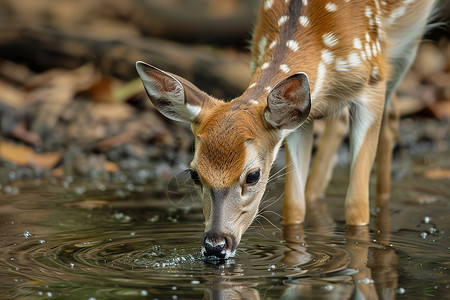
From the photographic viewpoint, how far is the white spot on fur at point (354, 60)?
20.7 feet

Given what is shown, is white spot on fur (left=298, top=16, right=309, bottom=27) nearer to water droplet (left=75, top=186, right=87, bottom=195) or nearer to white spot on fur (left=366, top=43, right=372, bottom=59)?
white spot on fur (left=366, top=43, right=372, bottom=59)

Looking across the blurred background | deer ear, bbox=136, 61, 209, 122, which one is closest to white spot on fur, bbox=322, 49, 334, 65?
deer ear, bbox=136, 61, 209, 122

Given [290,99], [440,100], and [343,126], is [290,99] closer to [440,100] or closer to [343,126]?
[343,126]

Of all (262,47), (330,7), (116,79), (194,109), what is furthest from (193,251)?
(116,79)

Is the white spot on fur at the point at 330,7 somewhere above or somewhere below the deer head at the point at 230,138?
above

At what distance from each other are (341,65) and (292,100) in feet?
3.82

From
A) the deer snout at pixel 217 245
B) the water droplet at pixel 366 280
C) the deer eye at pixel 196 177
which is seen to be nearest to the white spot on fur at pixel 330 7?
the deer eye at pixel 196 177

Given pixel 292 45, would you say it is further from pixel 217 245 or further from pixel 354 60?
pixel 217 245

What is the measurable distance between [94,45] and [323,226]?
19.0 feet

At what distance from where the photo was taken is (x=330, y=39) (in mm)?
6312

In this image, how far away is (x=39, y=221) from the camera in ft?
21.1

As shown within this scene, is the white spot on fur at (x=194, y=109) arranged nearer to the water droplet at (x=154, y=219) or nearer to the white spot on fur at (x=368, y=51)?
the water droplet at (x=154, y=219)

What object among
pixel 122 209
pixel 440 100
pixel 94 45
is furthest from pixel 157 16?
pixel 122 209

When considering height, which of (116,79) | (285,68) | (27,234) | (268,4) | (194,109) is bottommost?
(27,234)
